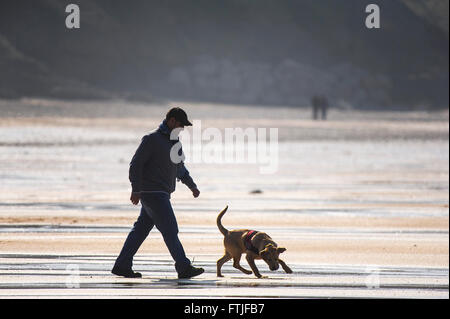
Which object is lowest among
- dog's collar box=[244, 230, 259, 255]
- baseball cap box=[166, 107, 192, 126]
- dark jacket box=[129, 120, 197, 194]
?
dog's collar box=[244, 230, 259, 255]

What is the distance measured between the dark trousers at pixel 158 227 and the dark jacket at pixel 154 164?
0.09 meters

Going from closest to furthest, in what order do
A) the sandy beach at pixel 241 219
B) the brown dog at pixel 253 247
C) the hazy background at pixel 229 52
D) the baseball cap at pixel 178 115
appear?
the brown dog at pixel 253 247
the baseball cap at pixel 178 115
the sandy beach at pixel 241 219
the hazy background at pixel 229 52

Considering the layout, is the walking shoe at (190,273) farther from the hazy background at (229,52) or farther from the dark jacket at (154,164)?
the hazy background at (229,52)

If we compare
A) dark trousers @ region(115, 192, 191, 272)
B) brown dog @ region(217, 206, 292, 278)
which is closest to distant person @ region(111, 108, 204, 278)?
dark trousers @ region(115, 192, 191, 272)

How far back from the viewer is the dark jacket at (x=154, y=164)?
8.82 metres

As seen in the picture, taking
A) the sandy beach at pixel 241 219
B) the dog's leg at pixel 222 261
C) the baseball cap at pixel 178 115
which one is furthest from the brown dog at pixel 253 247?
the baseball cap at pixel 178 115

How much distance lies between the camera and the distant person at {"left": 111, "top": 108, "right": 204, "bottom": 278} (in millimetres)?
8812

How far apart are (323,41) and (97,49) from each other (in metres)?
23.4

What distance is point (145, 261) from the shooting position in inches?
413

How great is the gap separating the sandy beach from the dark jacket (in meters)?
0.79

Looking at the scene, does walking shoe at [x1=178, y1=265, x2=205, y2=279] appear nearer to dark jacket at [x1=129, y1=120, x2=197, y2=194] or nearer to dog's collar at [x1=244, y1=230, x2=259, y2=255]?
dog's collar at [x1=244, y1=230, x2=259, y2=255]

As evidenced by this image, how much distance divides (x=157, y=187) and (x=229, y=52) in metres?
89.6

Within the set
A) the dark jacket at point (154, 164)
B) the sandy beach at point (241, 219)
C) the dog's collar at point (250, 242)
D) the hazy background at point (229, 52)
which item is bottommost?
the sandy beach at point (241, 219)

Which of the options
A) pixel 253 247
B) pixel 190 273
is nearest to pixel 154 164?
pixel 190 273
